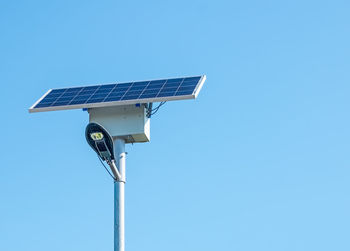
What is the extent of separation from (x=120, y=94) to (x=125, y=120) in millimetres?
913

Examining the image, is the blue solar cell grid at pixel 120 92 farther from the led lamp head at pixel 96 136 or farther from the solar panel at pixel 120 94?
the led lamp head at pixel 96 136

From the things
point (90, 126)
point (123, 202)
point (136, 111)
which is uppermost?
point (136, 111)

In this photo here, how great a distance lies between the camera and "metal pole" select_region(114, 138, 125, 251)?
1538 centimetres

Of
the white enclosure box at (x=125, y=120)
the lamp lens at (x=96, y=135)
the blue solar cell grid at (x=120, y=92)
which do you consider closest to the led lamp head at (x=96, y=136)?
the lamp lens at (x=96, y=135)

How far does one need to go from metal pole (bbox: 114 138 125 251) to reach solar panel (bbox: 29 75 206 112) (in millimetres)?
1185

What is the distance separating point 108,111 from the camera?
56.4 feet

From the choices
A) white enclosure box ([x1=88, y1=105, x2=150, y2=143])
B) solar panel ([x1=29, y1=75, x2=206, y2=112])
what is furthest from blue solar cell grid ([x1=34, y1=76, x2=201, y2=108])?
white enclosure box ([x1=88, y1=105, x2=150, y2=143])

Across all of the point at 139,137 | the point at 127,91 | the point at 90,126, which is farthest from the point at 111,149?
the point at 127,91

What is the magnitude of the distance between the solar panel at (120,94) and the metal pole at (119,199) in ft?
3.89

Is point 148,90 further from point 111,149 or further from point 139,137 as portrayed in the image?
point 111,149

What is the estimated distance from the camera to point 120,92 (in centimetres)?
1766

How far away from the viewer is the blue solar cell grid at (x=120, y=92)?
1702 centimetres

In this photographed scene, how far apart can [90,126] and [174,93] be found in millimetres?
2910

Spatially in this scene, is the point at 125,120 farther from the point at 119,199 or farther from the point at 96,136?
the point at 119,199
